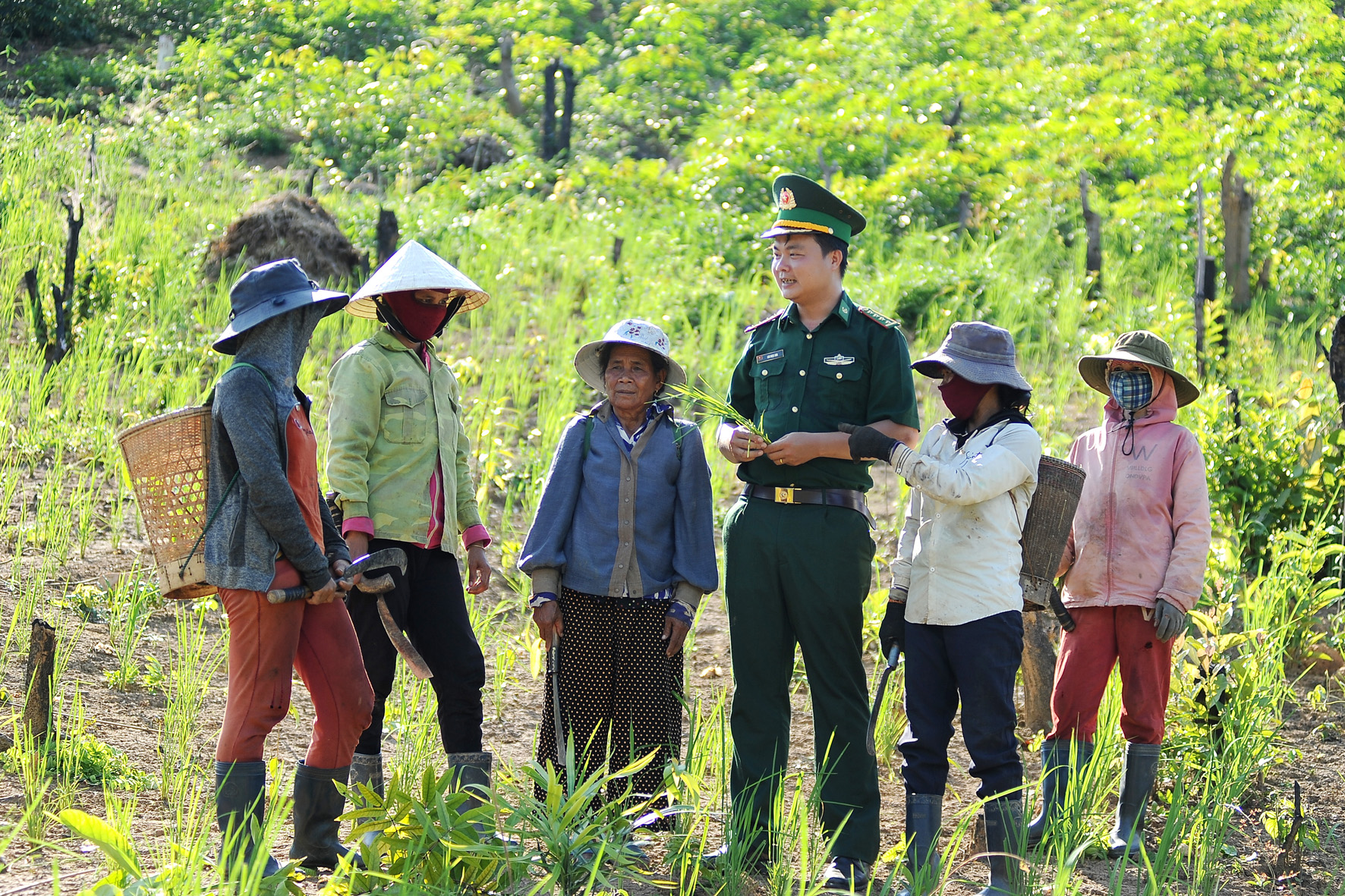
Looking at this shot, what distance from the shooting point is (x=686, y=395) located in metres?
3.57

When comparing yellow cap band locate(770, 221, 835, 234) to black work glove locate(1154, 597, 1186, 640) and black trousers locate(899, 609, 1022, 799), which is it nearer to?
black trousers locate(899, 609, 1022, 799)

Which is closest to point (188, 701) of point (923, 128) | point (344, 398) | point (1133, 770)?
point (344, 398)

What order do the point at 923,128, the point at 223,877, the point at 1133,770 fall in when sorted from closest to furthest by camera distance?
the point at 223,877
the point at 1133,770
the point at 923,128

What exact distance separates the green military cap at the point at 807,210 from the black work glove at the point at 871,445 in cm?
63

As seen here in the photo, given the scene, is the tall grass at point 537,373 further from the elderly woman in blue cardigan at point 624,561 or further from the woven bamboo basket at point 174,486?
the woven bamboo basket at point 174,486

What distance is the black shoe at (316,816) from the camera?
321 centimetres

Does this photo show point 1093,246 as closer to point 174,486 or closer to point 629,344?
point 629,344

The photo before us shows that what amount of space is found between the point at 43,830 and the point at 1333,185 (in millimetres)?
11717

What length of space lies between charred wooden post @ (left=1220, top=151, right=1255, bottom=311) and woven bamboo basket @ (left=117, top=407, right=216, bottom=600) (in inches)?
339

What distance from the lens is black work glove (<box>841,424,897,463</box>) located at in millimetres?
3307

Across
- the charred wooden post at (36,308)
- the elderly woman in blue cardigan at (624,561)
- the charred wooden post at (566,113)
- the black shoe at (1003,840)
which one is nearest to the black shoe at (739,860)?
the elderly woman in blue cardigan at (624,561)

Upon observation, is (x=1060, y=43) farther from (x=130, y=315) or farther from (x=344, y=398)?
(x=344, y=398)

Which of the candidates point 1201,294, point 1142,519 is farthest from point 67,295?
point 1201,294

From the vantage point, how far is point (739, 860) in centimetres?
305
